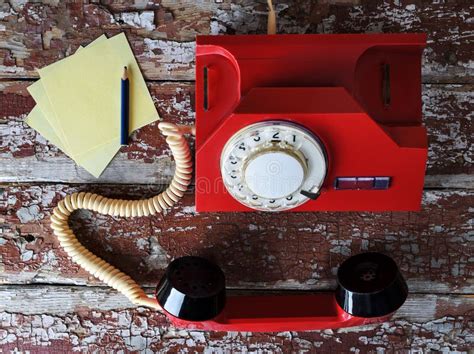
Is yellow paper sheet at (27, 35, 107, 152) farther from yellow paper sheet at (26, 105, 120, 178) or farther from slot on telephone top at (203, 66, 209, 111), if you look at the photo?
slot on telephone top at (203, 66, 209, 111)

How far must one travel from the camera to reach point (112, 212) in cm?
107

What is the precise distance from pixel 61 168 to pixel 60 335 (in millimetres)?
302

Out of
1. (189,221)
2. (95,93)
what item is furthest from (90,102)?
(189,221)

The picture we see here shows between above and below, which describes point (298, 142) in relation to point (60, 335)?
above

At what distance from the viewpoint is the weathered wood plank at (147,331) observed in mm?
1127

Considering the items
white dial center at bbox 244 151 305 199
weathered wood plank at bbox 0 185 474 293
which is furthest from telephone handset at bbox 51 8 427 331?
weathered wood plank at bbox 0 185 474 293

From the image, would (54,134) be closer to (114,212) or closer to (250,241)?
(114,212)

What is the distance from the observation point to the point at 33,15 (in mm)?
1077

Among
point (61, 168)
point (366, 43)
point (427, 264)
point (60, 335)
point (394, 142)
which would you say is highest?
point (366, 43)

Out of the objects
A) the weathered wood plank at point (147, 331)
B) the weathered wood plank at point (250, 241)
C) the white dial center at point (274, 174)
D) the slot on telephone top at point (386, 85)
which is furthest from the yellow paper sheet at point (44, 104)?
the slot on telephone top at point (386, 85)

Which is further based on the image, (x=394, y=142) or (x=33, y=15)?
(x=33, y=15)

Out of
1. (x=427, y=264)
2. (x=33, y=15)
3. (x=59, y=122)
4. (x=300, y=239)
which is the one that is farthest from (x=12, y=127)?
(x=427, y=264)

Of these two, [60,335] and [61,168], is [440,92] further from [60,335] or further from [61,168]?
[60,335]

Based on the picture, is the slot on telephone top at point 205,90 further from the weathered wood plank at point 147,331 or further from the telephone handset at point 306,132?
the weathered wood plank at point 147,331
